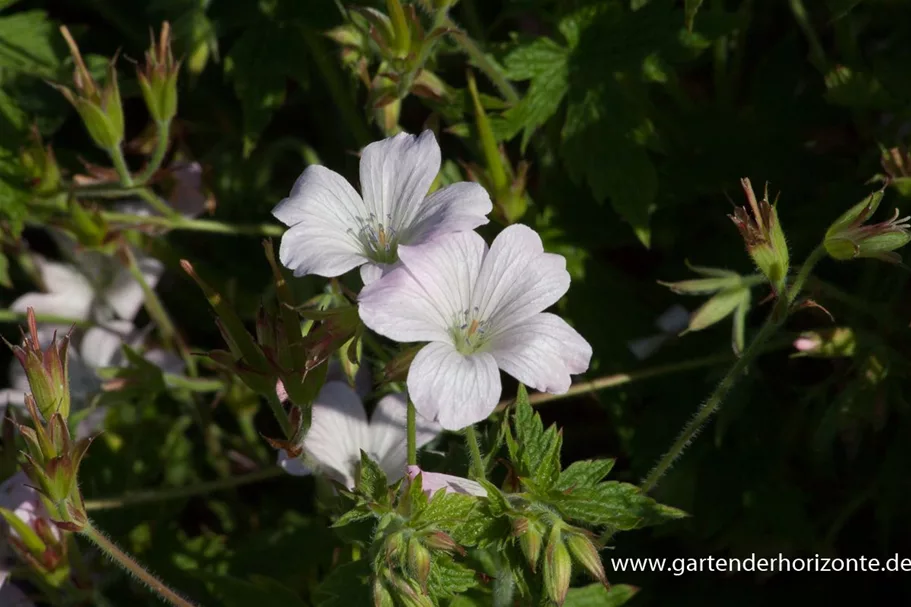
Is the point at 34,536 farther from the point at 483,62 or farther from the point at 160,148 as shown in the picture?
the point at 483,62

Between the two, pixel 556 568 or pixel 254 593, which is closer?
pixel 556 568

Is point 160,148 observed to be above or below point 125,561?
above

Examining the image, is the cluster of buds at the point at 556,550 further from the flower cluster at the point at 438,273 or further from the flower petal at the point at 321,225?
the flower petal at the point at 321,225

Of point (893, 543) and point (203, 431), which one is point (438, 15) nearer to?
point (203, 431)

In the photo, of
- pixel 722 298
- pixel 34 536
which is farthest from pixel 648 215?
pixel 34 536

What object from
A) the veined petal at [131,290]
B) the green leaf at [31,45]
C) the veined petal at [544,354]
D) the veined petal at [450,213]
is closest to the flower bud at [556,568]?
the veined petal at [544,354]

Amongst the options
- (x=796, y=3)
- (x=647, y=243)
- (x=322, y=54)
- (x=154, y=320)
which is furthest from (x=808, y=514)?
(x=154, y=320)

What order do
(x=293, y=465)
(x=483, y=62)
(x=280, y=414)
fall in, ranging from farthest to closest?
(x=483, y=62), (x=293, y=465), (x=280, y=414)
